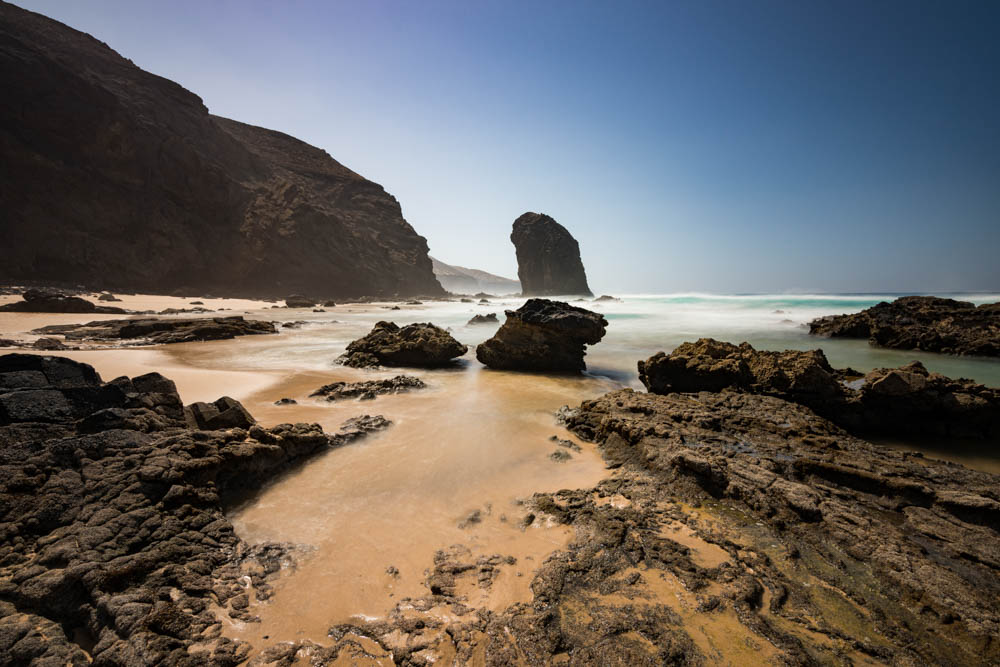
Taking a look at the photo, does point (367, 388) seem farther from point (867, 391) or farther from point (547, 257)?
point (547, 257)

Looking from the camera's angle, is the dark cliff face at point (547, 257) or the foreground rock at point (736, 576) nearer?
the foreground rock at point (736, 576)

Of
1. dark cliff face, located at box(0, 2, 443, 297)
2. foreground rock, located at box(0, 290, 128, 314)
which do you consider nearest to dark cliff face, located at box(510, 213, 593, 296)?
dark cliff face, located at box(0, 2, 443, 297)

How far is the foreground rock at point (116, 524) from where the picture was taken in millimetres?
1858

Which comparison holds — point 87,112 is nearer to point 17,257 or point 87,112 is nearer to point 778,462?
point 17,257

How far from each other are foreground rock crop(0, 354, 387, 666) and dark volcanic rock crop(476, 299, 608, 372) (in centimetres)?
686

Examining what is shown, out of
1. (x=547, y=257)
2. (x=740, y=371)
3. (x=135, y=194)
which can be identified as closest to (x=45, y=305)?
(x=135, y=194)

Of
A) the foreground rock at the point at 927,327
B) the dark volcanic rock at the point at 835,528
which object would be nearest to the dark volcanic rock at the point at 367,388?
the dark volcanic rock at the point at 835,528

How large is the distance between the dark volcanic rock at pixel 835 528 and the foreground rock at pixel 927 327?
1424 cm

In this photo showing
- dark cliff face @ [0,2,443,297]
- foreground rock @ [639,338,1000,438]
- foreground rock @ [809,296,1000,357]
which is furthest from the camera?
dark cliff face @ [0,2,443,297]

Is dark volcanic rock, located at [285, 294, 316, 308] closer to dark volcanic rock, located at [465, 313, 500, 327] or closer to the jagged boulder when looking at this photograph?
dark volcanic rock, located at [465, 313, 500, 327]

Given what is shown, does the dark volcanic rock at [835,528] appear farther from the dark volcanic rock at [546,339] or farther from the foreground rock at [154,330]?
the foreground rock at [154,330]

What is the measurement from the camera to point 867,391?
5387 millimetres

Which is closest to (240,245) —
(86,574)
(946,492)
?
(86,574)

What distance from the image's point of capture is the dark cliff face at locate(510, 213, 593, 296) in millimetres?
82312
